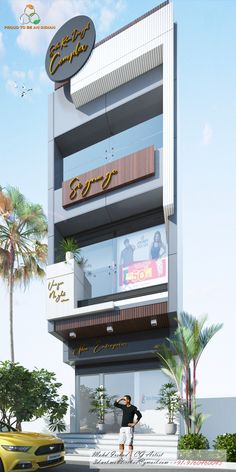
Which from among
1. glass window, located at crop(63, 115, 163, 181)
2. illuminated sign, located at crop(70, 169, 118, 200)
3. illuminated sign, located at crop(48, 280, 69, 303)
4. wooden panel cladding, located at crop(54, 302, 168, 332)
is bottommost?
wooden panel cladding, located at crop(54, 302, 168, 332)

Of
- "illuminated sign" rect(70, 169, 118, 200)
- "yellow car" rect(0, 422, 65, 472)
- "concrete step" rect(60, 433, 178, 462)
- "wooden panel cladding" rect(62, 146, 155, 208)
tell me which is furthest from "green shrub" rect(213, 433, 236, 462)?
"illuminated sign" rect(70, 169, 118, 200)

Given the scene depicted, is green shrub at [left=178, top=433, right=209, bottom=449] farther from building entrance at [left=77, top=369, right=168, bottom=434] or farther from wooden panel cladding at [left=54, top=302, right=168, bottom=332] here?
wooden panel cladding at [left=54, top=302, right=168, bottom=332]

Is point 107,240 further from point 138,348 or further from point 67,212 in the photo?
point 138,348

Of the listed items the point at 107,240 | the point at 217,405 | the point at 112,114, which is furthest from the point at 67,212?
the point at 217,405

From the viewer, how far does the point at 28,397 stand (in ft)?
79.5

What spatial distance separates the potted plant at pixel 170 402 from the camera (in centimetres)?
2161

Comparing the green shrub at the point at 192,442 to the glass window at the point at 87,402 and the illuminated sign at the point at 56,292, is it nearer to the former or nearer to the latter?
the glass window at the point at 87,402

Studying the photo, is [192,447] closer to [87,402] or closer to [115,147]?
[87,402]

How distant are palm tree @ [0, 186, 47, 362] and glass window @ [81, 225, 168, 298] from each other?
9366 mm

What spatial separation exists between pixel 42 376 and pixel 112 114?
1139 cm

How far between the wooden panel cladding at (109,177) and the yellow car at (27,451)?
11.7m

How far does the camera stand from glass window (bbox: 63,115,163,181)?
24.3 metres

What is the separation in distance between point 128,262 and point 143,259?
806 millimetres

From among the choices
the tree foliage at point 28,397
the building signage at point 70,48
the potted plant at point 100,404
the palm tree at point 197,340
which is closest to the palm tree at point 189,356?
the palm tree at point 197,340
